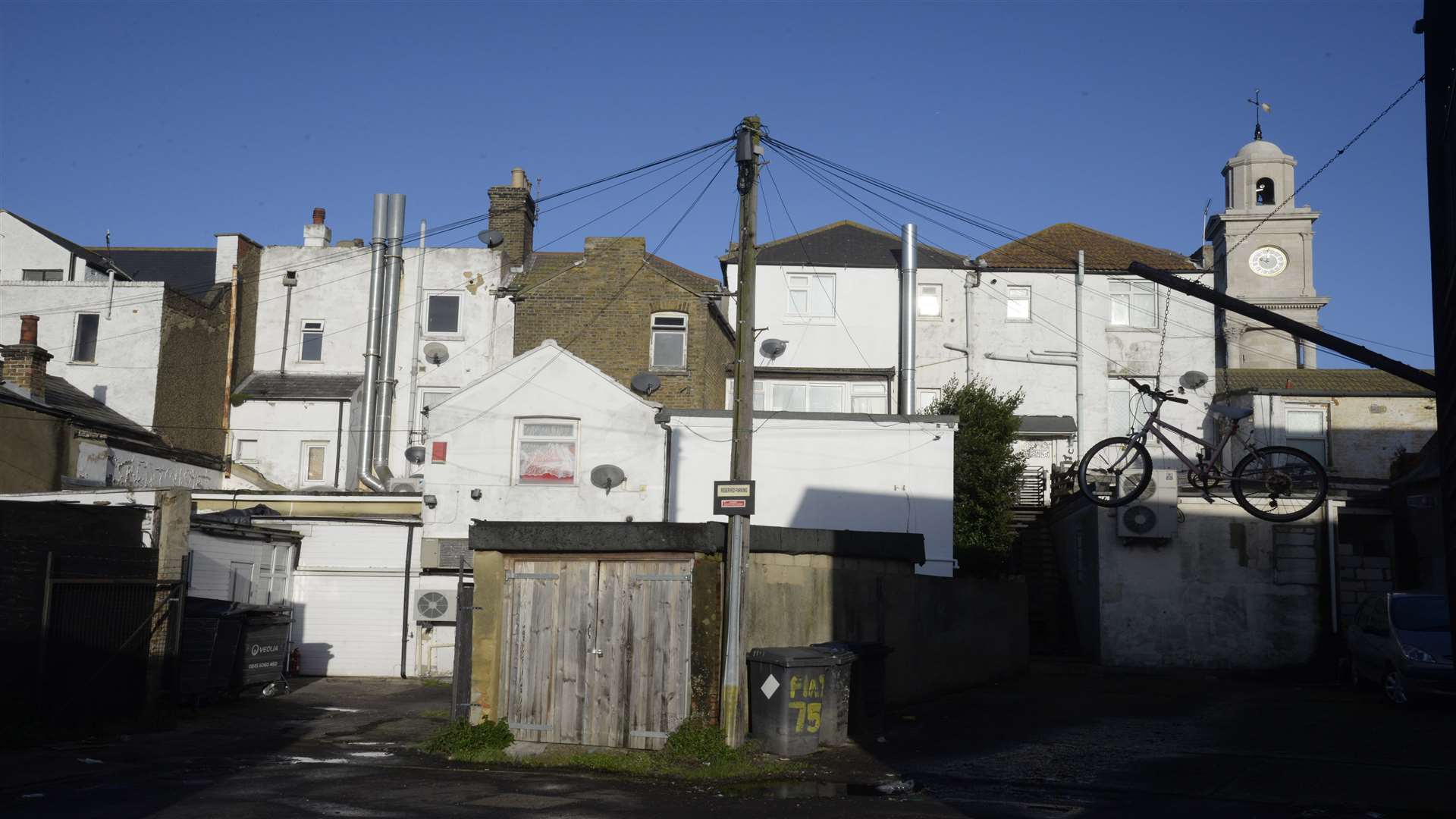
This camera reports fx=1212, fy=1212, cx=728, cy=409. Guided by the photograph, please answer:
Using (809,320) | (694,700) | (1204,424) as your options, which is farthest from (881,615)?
(1204,424)

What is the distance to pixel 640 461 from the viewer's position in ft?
82.1

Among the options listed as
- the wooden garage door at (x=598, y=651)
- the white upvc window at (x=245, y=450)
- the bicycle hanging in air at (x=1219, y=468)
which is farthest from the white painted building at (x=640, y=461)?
the white upvc window at (x=245, y=450)

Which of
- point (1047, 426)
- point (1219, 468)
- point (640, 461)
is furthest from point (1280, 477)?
point (1047, 426)

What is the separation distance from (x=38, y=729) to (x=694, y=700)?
770 cm

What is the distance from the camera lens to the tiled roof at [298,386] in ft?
115

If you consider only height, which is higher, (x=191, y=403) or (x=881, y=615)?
(x=191, y=403)

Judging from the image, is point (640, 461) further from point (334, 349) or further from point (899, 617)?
point (334, 349)

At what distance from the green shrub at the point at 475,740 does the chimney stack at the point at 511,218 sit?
78.4 ft

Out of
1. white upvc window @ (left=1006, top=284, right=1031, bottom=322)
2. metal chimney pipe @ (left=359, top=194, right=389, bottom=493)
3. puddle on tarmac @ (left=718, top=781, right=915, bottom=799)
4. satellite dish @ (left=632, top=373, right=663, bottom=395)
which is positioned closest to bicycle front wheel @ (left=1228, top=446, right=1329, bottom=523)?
puddle on tarmac @ (left=718, top=781, right=915, bottom=799)

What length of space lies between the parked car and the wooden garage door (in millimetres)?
9759

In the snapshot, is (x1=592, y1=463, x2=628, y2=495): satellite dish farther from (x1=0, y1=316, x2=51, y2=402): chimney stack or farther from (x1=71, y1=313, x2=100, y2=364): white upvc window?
(x1=71, y1=313, x2=100, y2=364): white upvc window

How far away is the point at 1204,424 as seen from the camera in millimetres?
37281

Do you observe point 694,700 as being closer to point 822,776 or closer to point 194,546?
point 822,776

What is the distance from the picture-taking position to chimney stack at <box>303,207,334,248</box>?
38.3m
